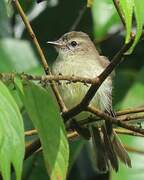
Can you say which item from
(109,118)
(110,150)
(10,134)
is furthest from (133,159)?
(10,134)

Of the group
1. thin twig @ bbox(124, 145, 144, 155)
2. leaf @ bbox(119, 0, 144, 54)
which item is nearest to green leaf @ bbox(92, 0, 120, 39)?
thin twig @ bbox(124, 145, 144, 155)

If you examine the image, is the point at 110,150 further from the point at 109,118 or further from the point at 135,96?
the point at 109,118

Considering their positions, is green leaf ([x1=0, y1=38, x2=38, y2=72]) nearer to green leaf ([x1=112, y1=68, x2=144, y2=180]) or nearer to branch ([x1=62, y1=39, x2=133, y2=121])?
green leaf ([x1=112, y1=68, x2=144, y2=180])

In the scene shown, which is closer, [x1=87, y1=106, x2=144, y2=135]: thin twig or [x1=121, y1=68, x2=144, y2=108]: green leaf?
[x1=87, y1=106, x2=144, y2=135]: thin twig

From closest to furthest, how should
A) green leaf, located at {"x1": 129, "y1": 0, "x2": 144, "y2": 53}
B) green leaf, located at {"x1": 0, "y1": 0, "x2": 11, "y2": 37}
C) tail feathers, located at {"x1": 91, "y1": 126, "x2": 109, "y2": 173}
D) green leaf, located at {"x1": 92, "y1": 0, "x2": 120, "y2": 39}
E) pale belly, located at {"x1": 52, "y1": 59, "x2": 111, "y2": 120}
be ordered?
green leaf, located at {"x1": 129, "y1": 0, "x2": 144, "y2": 53} → green leaf, located at {"x1": 92, "y1": 0, "x2": 120, "y2": 39} → pale belly, located at {"x1": 52, "y1": 59, "x2": 111, "y2": 120} → tail feathers, located at {"x1": 91, "y1": 126, "x2": 109, "y2": 173} → green leaf, located at {"x1": 0, "y1": 0, "x2": 11, "y2": 37}

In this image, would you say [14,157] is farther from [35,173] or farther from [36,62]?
[36,62]

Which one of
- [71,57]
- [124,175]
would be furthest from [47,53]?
[124,175]
